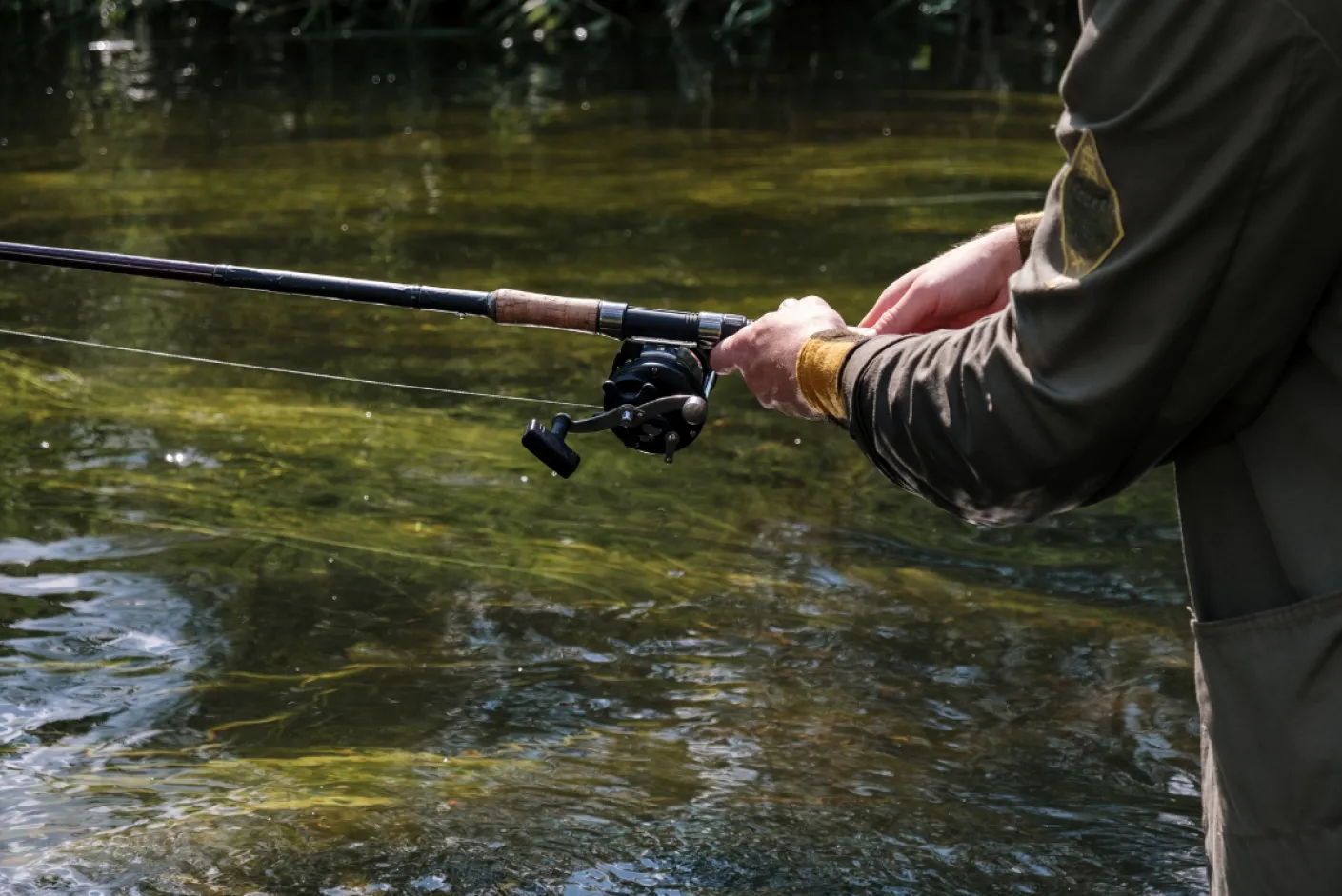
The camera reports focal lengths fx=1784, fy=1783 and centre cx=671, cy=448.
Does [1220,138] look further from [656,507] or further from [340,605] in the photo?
[656,507]

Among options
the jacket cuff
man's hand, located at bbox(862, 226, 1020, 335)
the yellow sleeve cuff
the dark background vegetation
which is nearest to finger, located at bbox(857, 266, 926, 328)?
man's hand, located at bbox(862, 226, 1020, 335)

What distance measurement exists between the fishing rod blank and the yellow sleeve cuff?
0.45 m

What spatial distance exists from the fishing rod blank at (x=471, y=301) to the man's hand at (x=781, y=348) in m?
0.29

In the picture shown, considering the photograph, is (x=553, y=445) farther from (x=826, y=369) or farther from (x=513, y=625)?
(x=513, y=625)

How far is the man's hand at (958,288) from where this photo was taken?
1979mm

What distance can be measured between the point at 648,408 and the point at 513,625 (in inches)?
58.8

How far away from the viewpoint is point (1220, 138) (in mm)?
1241

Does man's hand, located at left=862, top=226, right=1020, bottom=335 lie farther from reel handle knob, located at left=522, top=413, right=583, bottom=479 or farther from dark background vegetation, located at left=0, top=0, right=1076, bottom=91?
dark background vegetation, located at left=0, top=0, right=1076, bottom=91

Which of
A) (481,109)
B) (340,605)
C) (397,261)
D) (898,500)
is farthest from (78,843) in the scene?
(481,109)

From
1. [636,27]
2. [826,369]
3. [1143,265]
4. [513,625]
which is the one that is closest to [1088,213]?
[1143,265]

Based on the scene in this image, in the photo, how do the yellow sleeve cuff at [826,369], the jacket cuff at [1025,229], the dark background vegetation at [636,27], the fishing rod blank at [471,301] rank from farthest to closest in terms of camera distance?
the dark background vegetation at [636,27] < the fishing rod blank at [471,301] < the jacket cuff at [1025,229] < the yellow sleeve cuff at [826,369]

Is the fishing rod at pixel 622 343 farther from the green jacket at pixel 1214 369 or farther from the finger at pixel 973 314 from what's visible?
the green jacket at pixel 1214 369

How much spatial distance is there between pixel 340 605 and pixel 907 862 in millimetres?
1416

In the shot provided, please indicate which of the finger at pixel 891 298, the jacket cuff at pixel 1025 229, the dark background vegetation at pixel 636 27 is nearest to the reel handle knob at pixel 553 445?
the finger at pixel 891 298
